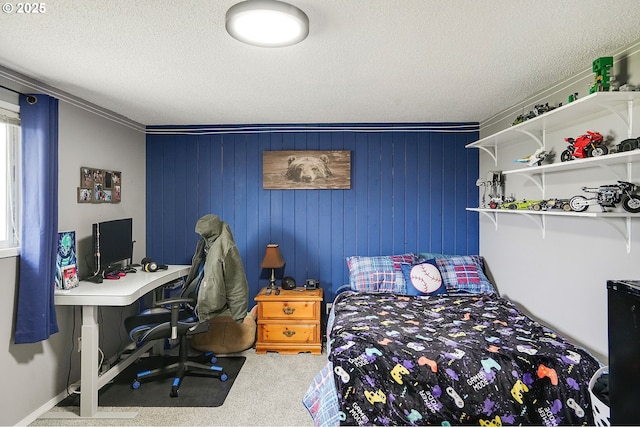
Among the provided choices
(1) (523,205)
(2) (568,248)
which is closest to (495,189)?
(1) (523,205)

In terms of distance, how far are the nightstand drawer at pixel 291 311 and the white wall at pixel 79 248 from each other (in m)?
1.48

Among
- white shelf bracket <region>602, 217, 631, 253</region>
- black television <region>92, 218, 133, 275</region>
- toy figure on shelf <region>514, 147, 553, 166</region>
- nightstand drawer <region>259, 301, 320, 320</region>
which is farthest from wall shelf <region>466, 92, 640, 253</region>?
black television <region>92, 218, 133, 275</region>

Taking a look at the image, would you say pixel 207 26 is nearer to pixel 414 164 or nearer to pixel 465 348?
pixel 465 348

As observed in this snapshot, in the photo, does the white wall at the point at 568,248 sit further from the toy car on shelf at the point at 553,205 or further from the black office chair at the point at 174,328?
the black office chair at the point at 174,328

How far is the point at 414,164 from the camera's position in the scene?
3.95m

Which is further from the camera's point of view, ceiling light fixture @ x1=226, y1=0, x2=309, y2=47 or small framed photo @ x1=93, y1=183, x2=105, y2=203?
small framed photo @ x1=93, y1=183, x2=105, y2=203

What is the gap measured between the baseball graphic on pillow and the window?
3.10 meters

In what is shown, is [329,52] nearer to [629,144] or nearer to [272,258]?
[629,144]

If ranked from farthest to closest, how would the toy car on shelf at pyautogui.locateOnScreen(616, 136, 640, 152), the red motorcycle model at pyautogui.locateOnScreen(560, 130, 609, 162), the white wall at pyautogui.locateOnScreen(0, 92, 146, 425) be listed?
the white wall at pyautogui.locateOnScreen(0, 92, 146, 425) < the red motorcycle model at pyautogui.locateOnScreen(560, 130, 609, 162) < the toy car on shelf at pyautogui.locateOnScreen(616, 136, 640, 152)

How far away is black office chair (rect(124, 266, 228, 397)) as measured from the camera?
2.73 meters

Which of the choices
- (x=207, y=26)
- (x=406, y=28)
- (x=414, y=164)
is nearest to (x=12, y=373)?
(x=207, y=26)

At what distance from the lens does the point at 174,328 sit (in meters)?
2.74

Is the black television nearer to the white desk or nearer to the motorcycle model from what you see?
the white desk

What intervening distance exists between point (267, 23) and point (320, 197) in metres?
2.44
